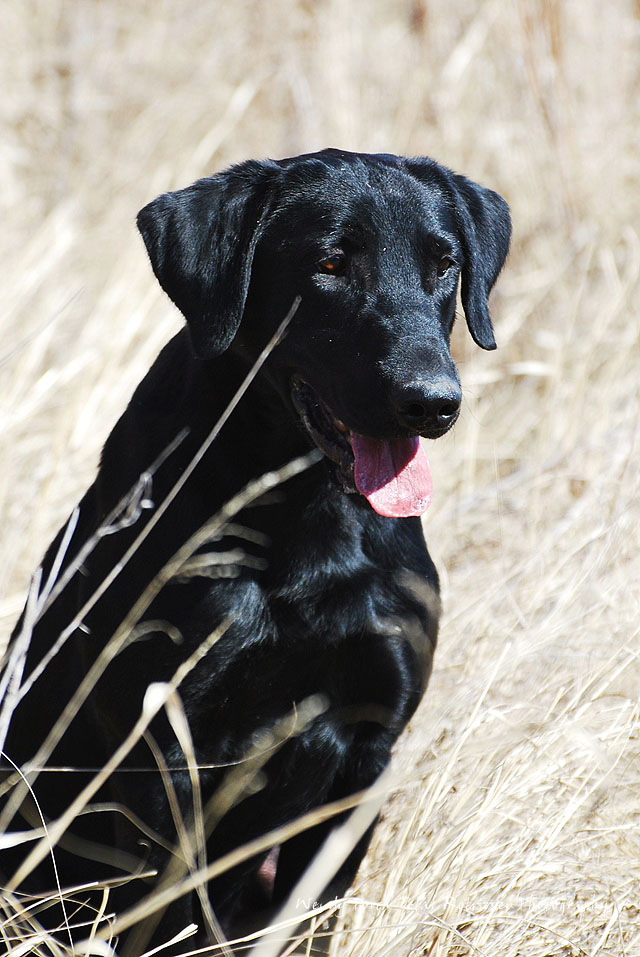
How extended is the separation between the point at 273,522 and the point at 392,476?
0.30 metres

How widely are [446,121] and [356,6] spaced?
0.68 m

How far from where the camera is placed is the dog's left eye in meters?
2.37

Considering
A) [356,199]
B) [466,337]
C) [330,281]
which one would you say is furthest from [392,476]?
[466,337]

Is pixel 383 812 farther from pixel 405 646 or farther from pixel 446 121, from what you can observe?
pixel 446 121

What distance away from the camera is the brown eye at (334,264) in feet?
7.43

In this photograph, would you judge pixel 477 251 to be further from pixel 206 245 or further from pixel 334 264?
pixel 206 245

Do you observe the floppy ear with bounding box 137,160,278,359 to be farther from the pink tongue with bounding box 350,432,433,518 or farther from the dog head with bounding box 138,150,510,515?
the pink tongue with bounding box 350,432,433,518

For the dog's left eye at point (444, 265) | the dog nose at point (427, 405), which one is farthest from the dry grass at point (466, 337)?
the dog's left eye at point (444, 265)

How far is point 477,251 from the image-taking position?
8.18ft

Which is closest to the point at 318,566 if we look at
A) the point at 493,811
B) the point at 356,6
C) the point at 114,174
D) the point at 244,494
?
the point at 244,494

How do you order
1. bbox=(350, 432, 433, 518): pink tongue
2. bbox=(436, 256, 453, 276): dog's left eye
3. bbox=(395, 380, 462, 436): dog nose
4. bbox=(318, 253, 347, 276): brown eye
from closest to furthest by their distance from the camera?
bbox=(395, 380, 462, 436): dog nose → bbox=(350, 432, 433, 518): pink tongue → bbox=(318, 253, 347, 276): brown eye → bbox=(436, 256, 453, 276): dog's left eye

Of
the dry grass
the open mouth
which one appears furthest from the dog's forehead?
the dry grass

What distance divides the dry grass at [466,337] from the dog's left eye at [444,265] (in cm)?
77

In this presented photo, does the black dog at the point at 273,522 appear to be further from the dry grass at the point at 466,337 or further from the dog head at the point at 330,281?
the dry grass at the point at 466,337
